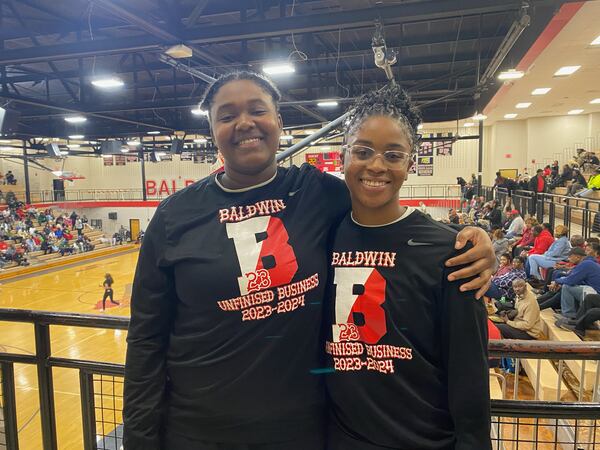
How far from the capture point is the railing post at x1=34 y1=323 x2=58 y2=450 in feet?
6.33

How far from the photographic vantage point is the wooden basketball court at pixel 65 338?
652 centimetres

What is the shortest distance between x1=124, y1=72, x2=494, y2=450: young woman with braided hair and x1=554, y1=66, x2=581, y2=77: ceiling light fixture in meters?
10.1

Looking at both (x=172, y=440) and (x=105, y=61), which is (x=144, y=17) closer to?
(x=172, y=440)

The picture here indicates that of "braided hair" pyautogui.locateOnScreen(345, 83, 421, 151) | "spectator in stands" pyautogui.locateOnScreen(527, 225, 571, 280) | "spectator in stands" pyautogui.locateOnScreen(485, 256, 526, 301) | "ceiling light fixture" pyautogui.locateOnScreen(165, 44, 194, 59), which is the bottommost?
"spectator in stands" pyautogui.locateOnScreen(485, 256, 526, 301)

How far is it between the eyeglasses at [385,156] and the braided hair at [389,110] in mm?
51

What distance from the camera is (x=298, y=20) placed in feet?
18.5

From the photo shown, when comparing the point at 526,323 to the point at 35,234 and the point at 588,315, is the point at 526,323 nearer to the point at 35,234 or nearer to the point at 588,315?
the point at 588,315

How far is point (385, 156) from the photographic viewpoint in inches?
47.9

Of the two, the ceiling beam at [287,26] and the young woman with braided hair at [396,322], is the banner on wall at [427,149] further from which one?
the young woman with braided hair at [396,322]

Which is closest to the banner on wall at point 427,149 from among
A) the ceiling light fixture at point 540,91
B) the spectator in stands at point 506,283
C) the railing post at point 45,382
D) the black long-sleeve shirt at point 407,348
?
the ceiling light fixture at point 540,91

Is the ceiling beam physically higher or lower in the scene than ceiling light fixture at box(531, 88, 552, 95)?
lower

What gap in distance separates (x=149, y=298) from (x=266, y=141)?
57cm

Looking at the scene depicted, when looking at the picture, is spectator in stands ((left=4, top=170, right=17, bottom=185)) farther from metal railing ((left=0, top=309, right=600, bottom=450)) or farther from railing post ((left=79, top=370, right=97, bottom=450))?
railing post ((left=79, top=370, right=97, bottom=450))

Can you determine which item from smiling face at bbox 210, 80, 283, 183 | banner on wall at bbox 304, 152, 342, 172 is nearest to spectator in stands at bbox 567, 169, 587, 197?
banner on wall at bbox 304, 152, 342, 172
